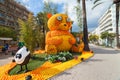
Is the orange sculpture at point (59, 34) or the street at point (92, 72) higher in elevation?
the orange sculpture at point (59, 34)

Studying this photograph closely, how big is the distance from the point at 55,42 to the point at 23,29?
11.3 ft

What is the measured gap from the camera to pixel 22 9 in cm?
7819

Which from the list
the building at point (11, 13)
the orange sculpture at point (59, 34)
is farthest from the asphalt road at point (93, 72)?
the building at point (11, 13)

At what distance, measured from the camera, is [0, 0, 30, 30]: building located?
57581 millimetres

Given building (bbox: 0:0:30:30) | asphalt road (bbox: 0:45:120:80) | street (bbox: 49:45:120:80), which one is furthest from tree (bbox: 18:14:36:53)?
building (bbox: 0:0:30:30)

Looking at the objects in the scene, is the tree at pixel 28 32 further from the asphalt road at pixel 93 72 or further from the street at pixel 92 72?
the street at pixel 92 72

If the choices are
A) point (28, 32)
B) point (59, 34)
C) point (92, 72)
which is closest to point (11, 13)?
point (59, 34)

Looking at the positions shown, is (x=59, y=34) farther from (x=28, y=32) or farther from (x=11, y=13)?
(x=11, y=13)

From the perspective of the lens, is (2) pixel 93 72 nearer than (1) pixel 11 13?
Yes

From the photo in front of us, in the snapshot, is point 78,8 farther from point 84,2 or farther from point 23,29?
point 23,29

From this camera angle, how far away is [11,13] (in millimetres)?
64312

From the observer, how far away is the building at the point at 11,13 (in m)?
57.6

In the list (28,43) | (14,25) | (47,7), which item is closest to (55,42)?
(28,43)

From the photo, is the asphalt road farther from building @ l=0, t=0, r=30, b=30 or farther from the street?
building @ l=0, t=0, r=30, b=30
